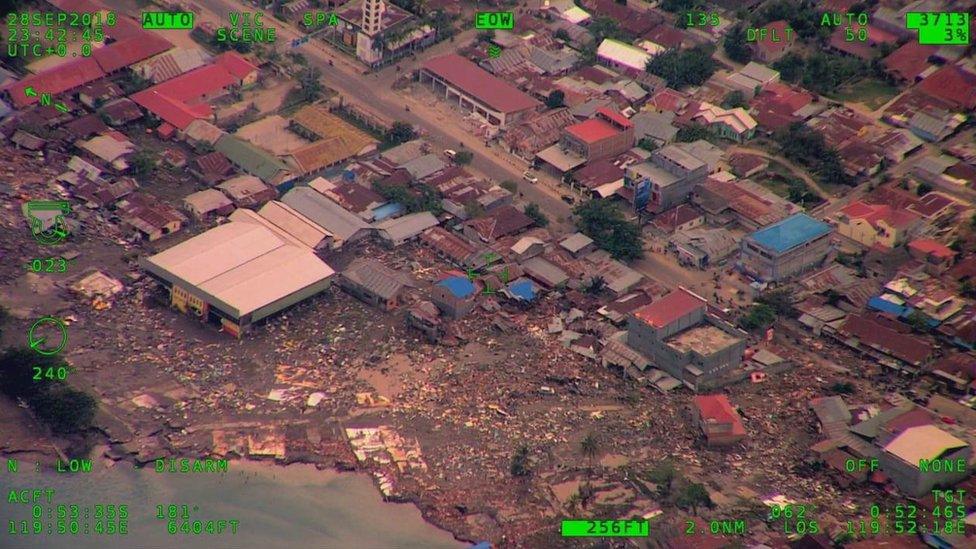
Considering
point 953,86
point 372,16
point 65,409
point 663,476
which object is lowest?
point 65,409

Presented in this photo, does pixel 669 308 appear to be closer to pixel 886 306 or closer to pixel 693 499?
pixel 693 499

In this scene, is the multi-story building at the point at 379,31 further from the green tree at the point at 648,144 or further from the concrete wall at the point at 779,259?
the concrete wall at the point at 779,259

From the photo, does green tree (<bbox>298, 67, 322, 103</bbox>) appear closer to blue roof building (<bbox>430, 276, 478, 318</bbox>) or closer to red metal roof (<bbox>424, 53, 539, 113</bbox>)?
red metal roof (<bbox>424, 53, 539, 113</bbox>)

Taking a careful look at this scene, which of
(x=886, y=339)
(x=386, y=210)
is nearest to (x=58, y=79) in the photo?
(x=386, y=210)

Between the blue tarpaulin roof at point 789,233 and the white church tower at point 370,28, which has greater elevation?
the blue tarpaulin roof at point 789,233

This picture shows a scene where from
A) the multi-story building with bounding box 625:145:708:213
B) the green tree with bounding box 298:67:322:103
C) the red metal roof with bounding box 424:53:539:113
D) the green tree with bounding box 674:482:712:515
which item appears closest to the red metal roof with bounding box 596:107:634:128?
the multi-story building with bounding box 625:145:708:213

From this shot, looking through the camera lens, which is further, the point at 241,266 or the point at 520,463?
the point at 241,266

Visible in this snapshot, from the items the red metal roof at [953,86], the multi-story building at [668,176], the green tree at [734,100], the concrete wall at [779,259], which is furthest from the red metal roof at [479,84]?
the red metal roof at [953,86]
